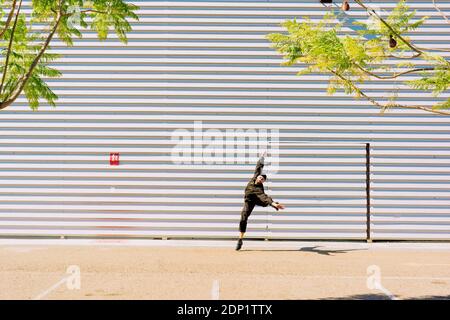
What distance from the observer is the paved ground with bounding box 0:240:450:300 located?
8838 mm

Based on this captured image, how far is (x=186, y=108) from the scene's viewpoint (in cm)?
1631

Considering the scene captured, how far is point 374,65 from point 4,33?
33.0 feet

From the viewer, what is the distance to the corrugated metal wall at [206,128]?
53.2ft

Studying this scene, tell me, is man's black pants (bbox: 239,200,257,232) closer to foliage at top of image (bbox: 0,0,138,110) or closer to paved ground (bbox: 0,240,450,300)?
paved ground (bbox: 0,240,450,300)

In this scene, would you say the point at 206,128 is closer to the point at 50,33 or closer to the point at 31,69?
the point at 50,33

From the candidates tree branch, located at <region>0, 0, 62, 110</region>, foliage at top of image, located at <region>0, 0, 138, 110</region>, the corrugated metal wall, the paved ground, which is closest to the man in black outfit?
the paved ground

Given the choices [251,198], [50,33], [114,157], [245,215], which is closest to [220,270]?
[245,215]

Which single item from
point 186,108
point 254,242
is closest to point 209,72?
point 186,108

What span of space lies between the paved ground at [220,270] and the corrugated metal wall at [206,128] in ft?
2.62

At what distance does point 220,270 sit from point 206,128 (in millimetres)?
5967

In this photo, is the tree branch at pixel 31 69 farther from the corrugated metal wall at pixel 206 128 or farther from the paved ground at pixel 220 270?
the corrugated metal wall at pixel 206 128

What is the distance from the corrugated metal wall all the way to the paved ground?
31.5 inches
